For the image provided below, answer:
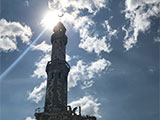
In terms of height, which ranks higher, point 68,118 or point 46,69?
point 46,69

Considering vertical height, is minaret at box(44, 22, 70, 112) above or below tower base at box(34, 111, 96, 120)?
above

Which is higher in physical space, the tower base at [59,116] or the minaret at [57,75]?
the minaret at [57,75]

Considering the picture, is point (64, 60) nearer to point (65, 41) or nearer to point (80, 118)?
point (65, 41)

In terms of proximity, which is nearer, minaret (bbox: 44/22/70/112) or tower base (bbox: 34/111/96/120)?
A: tower base (bbox: 34/111/96/120)

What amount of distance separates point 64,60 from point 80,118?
14.8 m

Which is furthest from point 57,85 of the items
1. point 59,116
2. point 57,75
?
point 59,116

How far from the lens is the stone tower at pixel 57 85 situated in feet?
136

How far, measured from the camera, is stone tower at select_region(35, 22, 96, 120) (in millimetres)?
41438

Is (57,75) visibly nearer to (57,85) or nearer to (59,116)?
(57,85)

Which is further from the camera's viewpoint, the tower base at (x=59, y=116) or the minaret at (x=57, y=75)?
the minaret at (x=57, y=75)

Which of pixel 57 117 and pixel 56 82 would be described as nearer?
pixel 57 117

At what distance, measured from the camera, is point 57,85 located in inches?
1825

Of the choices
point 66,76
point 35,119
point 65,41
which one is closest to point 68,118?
point 35,119

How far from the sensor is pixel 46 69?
164ft
